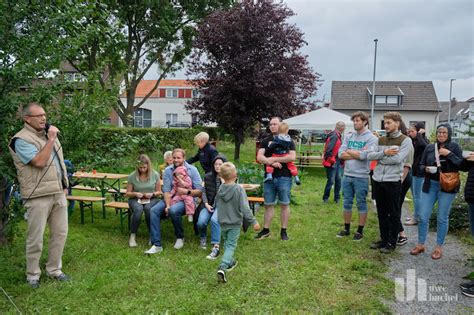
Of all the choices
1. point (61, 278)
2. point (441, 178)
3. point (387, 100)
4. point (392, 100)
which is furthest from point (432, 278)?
point (392, 100)

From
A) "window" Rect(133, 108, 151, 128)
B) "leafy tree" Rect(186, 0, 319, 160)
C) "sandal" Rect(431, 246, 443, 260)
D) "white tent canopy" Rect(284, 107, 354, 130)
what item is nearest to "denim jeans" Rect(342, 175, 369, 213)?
"sandal" Rect(431, 246, 443, 260)

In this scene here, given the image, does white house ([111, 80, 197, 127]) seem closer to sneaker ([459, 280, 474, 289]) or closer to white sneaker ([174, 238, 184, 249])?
white sneaker ([174, 238, 184, 249])

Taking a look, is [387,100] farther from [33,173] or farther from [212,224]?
[33,173]

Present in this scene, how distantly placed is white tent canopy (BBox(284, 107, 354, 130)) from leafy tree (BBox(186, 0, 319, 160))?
1485mm

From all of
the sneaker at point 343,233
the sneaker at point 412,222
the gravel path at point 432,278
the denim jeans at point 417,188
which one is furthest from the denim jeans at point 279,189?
the sneaker at point 412,222

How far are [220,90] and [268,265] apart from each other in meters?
11.0

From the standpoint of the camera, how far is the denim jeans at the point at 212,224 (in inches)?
202

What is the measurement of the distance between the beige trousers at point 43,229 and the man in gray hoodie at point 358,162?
12.3 ft

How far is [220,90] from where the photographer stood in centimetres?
1477

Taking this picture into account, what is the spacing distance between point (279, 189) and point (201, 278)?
190 centimetres

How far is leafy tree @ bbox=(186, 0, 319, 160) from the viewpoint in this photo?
14500mm

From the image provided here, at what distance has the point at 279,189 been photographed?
18.1 feet

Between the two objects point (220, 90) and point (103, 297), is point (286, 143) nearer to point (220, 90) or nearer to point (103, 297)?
point (103, 297)

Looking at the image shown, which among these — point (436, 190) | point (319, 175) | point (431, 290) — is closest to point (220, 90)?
point (319, 175)
